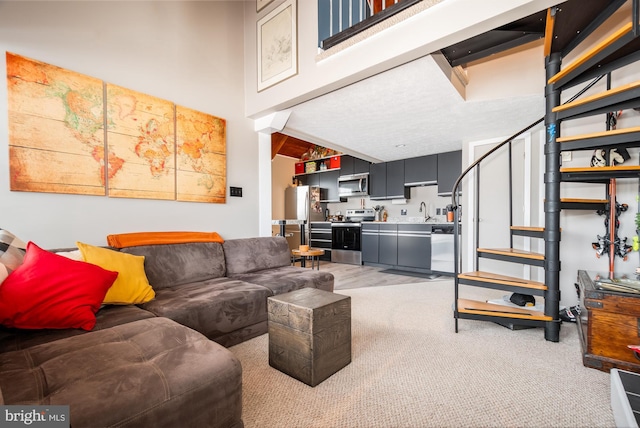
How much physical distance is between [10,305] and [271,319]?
51.0 inches

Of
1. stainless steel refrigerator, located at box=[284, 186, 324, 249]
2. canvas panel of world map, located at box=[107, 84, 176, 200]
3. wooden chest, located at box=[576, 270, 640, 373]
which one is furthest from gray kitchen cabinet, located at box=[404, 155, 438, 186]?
canvas panel of world map, located at box=[107, 84, 176, 200]

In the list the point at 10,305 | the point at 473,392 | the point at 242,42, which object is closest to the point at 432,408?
the point at 473,392

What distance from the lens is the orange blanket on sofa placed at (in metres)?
2.34

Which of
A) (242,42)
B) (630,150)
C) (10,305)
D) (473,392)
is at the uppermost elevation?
(242,42)

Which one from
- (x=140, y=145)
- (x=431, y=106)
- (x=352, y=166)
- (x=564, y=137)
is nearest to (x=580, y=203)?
(x=564, y=137)

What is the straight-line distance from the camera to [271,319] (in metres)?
1.76

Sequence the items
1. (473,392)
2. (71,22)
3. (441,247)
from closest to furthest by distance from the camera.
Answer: (473,392) < (71,22) < (441,247)

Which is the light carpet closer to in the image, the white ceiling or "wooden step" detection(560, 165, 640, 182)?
"wooden step" detection(560, 165, 640, 182)

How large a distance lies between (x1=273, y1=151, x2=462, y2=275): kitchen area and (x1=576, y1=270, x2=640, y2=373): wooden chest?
2.98m

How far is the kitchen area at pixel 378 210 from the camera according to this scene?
16.8ft

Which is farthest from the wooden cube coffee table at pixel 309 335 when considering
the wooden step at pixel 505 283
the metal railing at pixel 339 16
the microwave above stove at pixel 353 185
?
the microwave above stove at pixel 353 185

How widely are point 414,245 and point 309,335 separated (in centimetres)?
414

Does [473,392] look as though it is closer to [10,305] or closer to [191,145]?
[10,305]

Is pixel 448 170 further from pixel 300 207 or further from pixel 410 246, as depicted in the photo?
pixel 300 207
